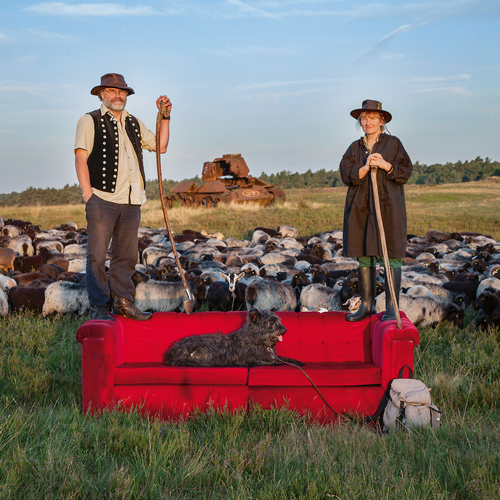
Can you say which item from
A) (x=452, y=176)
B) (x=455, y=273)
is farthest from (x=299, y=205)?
(x=452, y=176)

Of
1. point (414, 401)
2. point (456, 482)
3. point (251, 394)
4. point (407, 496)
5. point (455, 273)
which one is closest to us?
point (407, 496)

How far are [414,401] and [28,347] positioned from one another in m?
5.27

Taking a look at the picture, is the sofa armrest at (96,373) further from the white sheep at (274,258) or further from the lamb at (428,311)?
the white sheep at (274,258)

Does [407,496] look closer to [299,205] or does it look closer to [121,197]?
[121,197]

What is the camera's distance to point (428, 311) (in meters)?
8.15

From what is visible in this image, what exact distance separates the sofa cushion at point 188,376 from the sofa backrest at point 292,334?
2.94 ft

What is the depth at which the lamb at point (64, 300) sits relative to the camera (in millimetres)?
9000

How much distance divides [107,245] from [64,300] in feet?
13.0

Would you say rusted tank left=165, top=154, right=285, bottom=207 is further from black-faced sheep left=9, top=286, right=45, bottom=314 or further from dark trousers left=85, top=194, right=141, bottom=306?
dark trousers left=85, top=194, right=141, bottom=306

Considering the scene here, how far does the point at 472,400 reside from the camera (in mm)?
5223

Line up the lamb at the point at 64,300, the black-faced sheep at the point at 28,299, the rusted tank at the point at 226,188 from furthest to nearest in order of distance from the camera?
the rusted tank at the point at 226,188
the black-faced sheep at the point at 28,299
the lamb at the point at 64,300

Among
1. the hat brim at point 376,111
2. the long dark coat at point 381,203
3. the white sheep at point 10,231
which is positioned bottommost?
the white sheep at point 10,231

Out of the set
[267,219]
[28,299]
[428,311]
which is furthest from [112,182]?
[267,219]

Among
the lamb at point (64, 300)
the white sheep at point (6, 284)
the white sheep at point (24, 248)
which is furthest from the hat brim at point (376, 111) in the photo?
the white sheep at point (24, 248)
